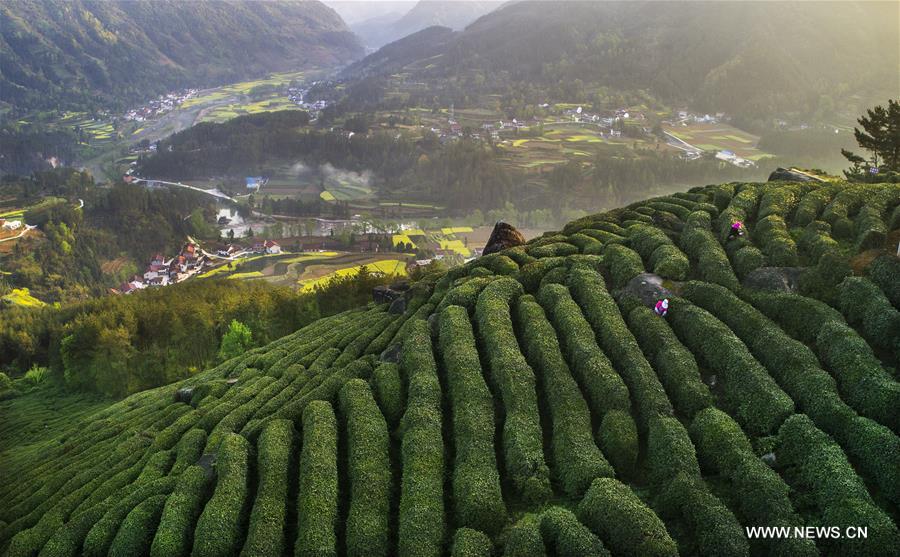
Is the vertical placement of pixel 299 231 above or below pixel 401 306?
below

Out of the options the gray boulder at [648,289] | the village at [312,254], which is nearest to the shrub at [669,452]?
the gray boulder at [648,289]

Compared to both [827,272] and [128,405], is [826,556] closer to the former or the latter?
[827,272]

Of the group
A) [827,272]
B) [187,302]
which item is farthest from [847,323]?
[187,302]

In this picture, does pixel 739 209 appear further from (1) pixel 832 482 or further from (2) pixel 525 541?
(2) pixel 525 541

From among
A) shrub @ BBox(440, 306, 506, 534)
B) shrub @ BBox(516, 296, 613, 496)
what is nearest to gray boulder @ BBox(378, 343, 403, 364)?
shrub @ BBox(440, 306, 506, 534)

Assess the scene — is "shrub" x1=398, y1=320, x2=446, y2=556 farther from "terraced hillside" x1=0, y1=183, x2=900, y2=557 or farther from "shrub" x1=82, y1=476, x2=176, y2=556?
"shrub" x1=82, y1=476, x2=176, y2=556

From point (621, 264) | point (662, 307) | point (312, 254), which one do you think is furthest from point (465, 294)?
point (312, 254)
